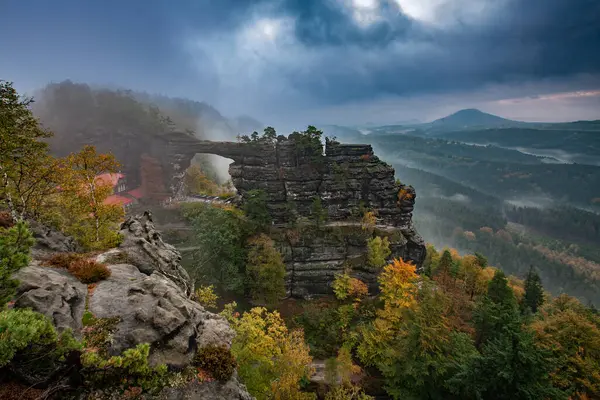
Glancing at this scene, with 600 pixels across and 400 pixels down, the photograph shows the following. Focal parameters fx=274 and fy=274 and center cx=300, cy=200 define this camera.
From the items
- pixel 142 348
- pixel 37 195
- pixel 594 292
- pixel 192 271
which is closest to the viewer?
pixel 142 348

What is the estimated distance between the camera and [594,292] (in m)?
145

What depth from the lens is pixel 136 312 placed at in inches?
536

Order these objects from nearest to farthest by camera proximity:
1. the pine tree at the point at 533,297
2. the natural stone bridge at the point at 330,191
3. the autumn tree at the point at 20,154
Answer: the autumn tree at the point at 20,154, the pine tree at the point at 533,297, the natural stone bridge at the point at 330,191

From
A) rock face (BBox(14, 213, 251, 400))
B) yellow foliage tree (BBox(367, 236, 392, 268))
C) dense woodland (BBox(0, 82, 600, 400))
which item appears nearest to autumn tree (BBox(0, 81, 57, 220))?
dense woodland (BBox(0, 82, 600, 400))

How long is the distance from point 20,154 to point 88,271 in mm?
10199

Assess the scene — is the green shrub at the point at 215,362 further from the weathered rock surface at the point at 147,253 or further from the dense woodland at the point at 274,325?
the weathered rock surface at the point at 147,253

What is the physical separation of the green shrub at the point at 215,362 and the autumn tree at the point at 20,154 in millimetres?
14623

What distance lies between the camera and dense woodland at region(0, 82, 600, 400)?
9.92 metres

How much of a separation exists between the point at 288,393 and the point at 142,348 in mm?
20086

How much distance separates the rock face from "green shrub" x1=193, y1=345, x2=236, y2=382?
1.16ft

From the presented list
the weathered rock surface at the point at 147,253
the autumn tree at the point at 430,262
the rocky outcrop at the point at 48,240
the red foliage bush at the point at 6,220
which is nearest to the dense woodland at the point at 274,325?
the red foliage bush at the point at 6,220

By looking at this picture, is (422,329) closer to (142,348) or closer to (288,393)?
(288,393)

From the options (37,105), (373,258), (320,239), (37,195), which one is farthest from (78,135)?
(373,258)

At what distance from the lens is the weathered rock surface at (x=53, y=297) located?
11.7 m
